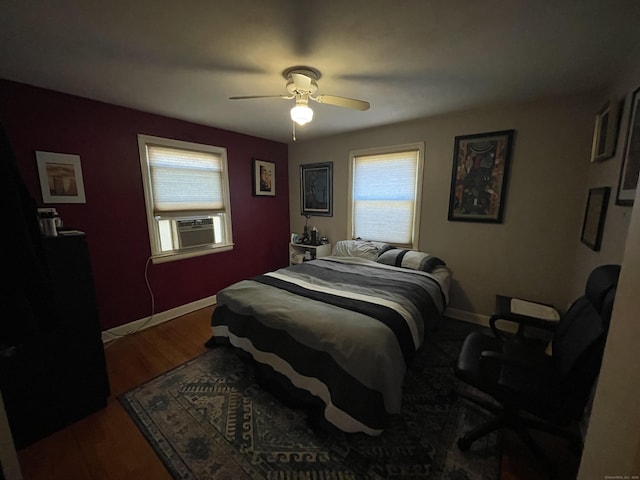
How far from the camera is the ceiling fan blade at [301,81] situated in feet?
5.61

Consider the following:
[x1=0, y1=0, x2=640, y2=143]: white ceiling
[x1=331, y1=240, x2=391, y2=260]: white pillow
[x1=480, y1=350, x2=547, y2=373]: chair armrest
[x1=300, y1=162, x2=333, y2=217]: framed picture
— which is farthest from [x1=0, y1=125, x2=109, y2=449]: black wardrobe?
[x1=300, y1=162, x2=333, y2=217]: framed picture

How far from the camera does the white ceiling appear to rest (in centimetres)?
122

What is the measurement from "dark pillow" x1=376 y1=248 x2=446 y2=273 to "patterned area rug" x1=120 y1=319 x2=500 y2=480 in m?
1.11

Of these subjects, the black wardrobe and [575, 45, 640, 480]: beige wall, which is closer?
[575, 45, 640, 480]: beige wall

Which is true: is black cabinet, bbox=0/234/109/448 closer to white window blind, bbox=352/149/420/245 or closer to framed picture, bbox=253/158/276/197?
framed picture, bbox=253/158/276/197

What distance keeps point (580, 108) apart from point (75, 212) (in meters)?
4.66

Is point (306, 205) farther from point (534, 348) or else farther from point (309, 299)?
point (534, 348)

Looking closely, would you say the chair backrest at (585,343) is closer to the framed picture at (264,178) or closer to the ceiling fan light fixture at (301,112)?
the ceiling fan light fixture at (301,112)

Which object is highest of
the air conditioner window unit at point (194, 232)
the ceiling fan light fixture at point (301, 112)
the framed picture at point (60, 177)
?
the ceiling fan light fixture at point (301, 112)

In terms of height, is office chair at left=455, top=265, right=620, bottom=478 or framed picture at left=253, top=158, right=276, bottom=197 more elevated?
framed picture at left=253, top=158, right=276, bottom=197

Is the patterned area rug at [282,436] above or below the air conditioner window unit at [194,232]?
below

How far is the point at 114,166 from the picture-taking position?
2.52 metres

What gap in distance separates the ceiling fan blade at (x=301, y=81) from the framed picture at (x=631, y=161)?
6.46ft

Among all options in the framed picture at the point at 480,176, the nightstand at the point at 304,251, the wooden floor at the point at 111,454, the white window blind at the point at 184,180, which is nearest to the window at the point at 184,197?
the white window blind at the point at 184,180
